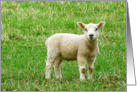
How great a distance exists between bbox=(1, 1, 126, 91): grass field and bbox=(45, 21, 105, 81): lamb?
41 centimetres

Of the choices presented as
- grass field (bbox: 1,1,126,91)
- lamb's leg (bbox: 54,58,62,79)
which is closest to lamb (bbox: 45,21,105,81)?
lamb's leg (bbox: 54,58,62,79)

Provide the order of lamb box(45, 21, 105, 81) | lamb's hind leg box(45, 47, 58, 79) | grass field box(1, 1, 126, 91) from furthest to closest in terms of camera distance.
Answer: grass field box(1, 1, 126, 91) < lamb's hind leg box(45, 47, 58, 79) < lamb box(45, 21, 105, 81)

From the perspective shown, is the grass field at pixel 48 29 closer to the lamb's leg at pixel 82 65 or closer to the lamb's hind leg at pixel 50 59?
the lamb's hind leg at pixel 50 59

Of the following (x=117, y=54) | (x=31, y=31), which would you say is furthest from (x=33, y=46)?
(x=117, y=54)

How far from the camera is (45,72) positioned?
26.1 feet

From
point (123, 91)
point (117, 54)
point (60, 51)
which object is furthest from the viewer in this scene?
point (117, 54)

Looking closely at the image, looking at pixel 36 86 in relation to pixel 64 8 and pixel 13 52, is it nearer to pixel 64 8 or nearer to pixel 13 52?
pixel 13 52

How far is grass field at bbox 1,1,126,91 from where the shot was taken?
847cm

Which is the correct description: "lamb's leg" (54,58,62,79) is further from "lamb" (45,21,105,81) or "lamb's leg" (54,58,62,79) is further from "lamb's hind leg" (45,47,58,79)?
"lamb's hind leg" (45,47,58,79)

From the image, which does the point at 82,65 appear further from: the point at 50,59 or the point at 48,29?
the point at 48,29

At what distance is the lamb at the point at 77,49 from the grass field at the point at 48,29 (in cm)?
41

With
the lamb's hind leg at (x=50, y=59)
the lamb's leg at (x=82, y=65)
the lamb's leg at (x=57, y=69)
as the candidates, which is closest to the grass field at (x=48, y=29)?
Result: the lamb's leg at (x=57, y=69)

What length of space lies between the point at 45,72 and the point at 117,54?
184cm

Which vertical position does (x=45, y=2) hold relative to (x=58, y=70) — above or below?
above
